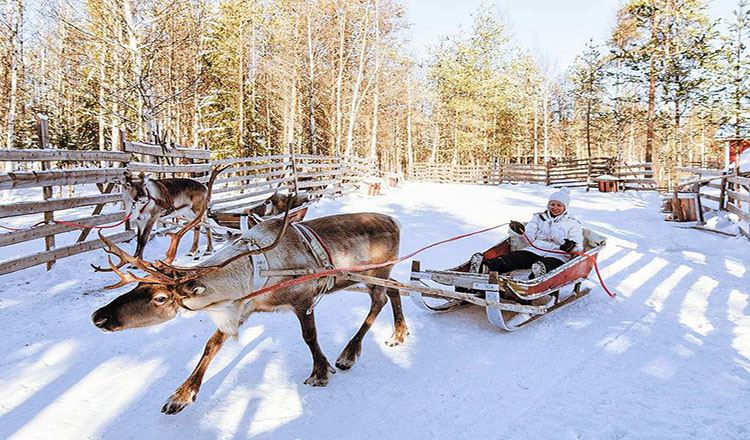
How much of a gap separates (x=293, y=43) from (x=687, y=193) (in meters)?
18.4

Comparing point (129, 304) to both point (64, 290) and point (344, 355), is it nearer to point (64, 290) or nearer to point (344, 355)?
point (344, 355)

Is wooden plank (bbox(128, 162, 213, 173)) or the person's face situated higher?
wooden plank (bbox(128, 162, 213, 173))

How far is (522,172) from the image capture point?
2862 cm

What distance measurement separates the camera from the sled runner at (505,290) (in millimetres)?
4082

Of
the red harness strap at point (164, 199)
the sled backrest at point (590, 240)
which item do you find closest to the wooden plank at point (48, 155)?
the red harness strap at point (164, 199)

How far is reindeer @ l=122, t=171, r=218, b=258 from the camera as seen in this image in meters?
6.34

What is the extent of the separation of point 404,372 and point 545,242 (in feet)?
8.74

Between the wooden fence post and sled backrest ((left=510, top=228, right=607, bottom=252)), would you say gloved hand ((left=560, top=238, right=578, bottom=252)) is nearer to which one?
sled backrest ((left=510, top=228, right=607, bottom=252))

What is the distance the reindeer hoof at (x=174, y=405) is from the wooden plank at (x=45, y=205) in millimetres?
A: 4016

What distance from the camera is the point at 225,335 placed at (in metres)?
3.16

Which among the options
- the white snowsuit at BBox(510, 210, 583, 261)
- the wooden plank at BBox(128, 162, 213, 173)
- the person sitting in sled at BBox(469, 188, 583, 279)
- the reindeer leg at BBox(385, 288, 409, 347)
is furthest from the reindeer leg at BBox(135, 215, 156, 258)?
the white snowsuit at BBox(510, 210, 583, 261)

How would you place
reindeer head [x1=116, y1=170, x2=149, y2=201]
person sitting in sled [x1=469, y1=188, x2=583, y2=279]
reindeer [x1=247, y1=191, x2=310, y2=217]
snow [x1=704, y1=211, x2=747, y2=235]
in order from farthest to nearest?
snow [x1=704, y1=211, x2=747, y2=235] < reindeer [x1=247, y1=191, x2=310, y2=217] < reindeer head [x1=116, y1=170, x2=149, y2=201] < person sitting in sled [x1=469, y1=188, x2=583, y2=279]

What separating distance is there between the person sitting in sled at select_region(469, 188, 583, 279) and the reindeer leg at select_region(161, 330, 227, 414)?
2.70m

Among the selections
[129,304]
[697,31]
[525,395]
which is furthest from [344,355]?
[697,31]
